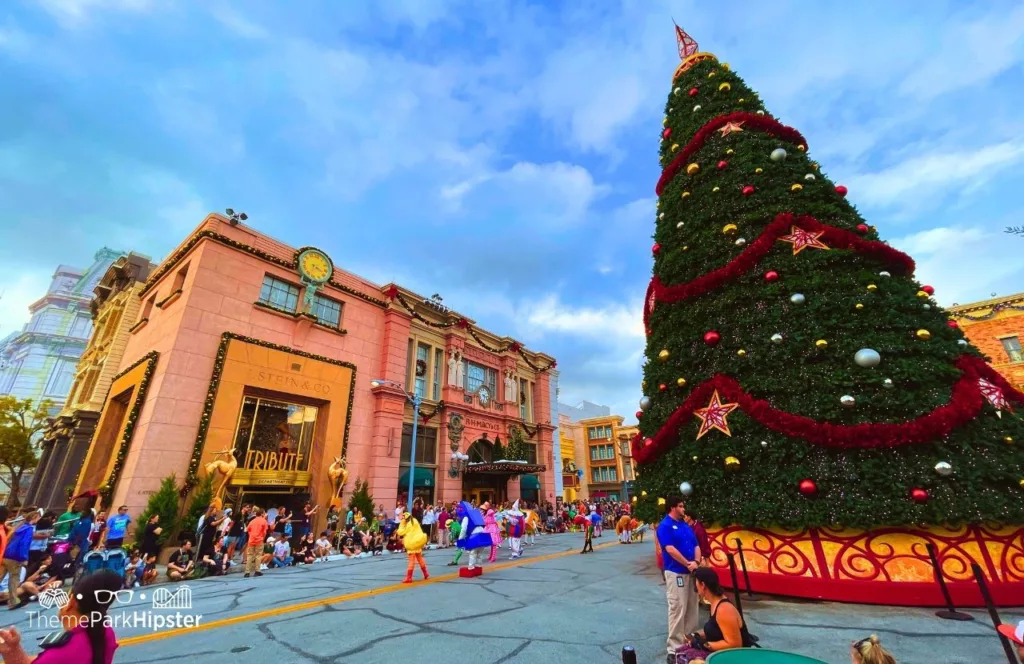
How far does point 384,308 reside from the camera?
71.4ft

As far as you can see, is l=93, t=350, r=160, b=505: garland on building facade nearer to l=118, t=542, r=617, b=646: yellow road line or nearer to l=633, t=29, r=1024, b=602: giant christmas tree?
l=118, t=542, r=617, b=646: yellow road line

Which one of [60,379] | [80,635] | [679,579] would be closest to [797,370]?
[679,579]

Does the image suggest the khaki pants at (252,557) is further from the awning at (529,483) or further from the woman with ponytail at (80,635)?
the awning at (529,483)

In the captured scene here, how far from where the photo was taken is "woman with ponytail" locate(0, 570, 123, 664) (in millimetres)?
2375

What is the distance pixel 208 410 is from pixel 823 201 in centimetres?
1848

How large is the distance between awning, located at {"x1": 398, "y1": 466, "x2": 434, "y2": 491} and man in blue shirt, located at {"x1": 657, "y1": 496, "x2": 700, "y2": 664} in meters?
17.0

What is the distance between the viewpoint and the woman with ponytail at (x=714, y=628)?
11.1 ft

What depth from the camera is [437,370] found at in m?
24.1

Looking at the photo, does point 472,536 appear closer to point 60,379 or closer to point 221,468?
point 221,468

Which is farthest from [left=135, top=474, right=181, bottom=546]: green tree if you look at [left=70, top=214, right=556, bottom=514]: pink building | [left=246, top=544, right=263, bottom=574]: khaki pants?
[left=246, top=544, right=263, bottom=574]: khaki pants

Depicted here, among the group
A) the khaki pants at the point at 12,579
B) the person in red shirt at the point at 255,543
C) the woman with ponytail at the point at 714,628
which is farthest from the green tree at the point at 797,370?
the khaki pants at the point at 12,579

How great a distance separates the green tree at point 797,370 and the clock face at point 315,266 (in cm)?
1527

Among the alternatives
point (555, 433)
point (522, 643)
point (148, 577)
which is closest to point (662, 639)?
point (522, 643)

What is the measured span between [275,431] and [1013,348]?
1463 inches
